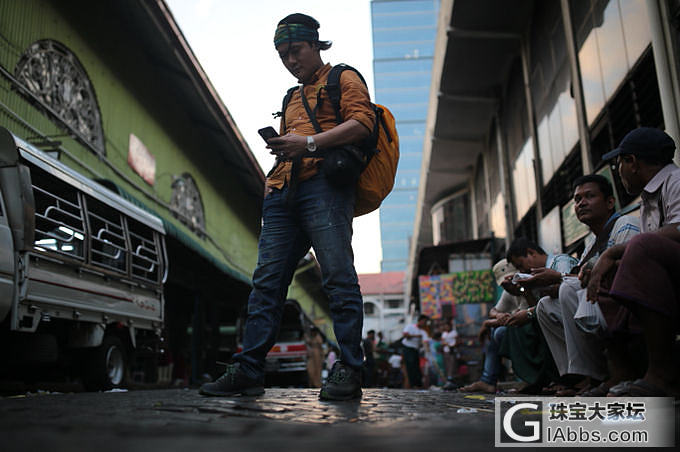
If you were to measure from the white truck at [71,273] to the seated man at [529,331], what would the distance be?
14.0 ft

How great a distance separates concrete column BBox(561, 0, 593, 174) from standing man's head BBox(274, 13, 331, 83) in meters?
6.13

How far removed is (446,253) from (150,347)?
1181cm

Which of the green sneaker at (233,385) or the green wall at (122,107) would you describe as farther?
the green wall at (122,107)

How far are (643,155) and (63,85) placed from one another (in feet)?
29.1

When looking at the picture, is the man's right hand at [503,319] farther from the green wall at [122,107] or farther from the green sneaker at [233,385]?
the green wall at [122,107]

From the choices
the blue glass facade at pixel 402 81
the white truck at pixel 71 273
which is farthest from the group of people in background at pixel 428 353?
the blue glass facade at pixel 402 81

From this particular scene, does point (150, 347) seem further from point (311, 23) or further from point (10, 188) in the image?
point (311, 23)

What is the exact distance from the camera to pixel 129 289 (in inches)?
319

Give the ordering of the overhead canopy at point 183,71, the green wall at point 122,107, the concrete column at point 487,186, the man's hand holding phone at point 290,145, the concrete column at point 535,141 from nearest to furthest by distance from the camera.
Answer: the man's hand holding phone at point 290,145 → the green wall at point 122,107 → the overhead canopy at point 183,71 → the concrete column at point 535,141 → the concrete column at point 487,186

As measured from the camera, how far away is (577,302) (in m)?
3.64

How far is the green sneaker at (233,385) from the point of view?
2920 millimetres

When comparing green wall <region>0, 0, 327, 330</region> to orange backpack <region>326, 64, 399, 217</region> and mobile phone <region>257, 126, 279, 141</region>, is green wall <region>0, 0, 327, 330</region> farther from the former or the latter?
orange backpack <region>326, 64, 399, 217</region>

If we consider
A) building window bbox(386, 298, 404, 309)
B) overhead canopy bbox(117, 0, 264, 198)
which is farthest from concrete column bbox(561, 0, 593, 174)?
building window bbox(386, 298, 404, 309)

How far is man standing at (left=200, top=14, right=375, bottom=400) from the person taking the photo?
3.06m
